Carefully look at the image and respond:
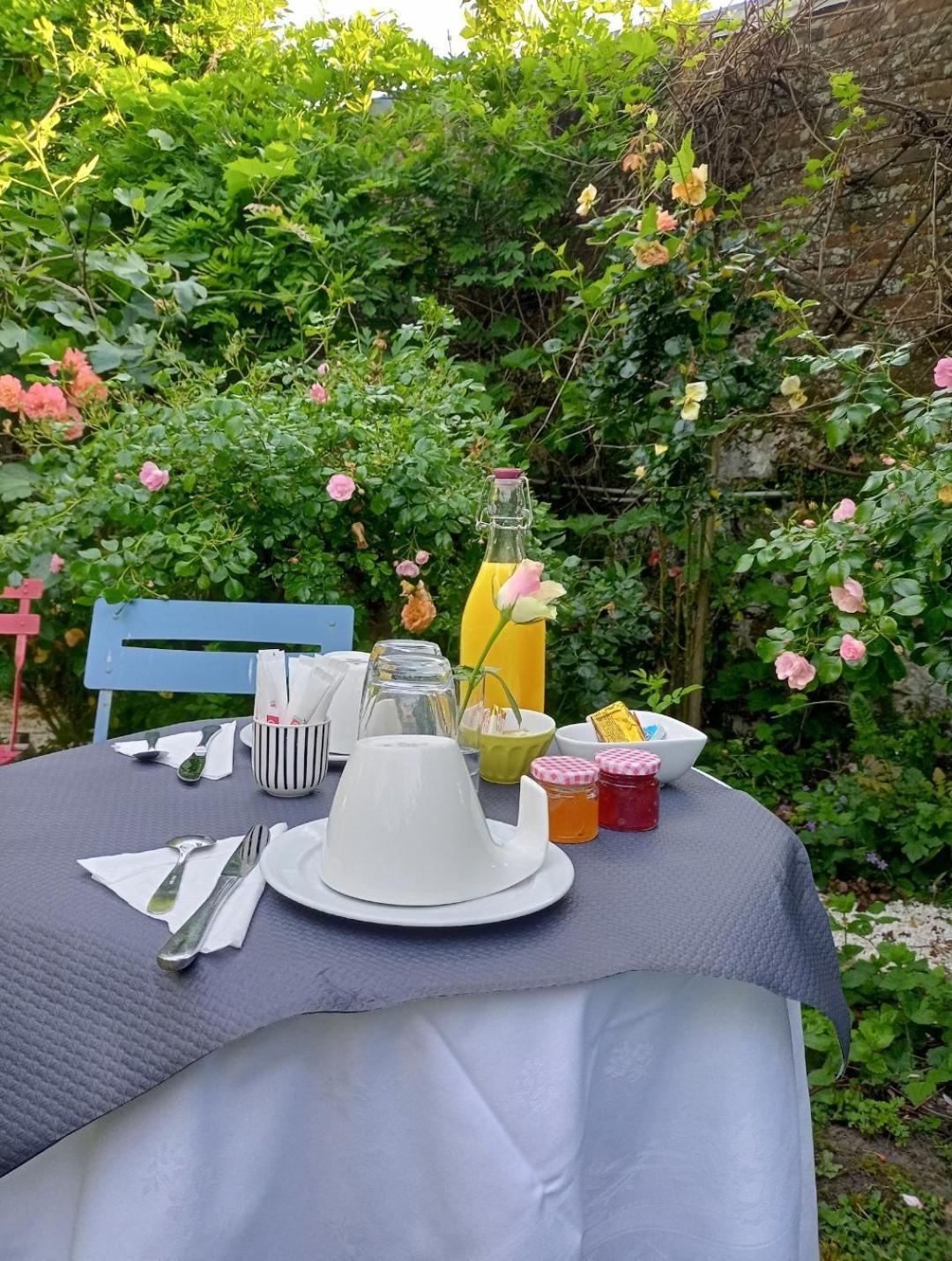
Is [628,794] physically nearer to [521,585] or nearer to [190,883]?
[521,585]

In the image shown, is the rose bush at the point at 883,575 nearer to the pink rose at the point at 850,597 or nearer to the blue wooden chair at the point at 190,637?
the pink rose at the point at 850,597

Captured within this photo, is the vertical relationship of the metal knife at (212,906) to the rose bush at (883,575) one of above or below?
below

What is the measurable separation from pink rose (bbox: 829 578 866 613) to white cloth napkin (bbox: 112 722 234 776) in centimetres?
98

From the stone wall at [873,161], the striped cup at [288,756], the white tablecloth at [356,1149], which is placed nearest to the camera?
the white tablecloth at [356,1149]

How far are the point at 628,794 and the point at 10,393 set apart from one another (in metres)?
1.99

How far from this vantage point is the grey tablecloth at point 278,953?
1.85 ft

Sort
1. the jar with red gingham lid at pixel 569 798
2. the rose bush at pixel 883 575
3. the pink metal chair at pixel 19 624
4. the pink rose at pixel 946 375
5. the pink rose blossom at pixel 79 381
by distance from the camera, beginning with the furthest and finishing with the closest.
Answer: the pink rose blossom at pixel 79 381, the pink metal chair at pixel 19 624, the pink rose at pixel 946 375, the rose bush at pixel 883 575, the jar with red gingham lid at pixel 569 798

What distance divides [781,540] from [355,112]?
265 cm

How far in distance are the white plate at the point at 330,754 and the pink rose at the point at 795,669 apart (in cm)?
86

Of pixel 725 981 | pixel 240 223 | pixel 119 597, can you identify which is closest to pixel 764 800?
pixel 119 597

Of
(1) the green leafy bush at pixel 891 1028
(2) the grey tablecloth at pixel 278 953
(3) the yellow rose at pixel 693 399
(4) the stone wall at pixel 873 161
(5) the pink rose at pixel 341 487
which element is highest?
(4) the stone wall at pixel 873 161

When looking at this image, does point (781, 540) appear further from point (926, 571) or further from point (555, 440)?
point (555, 440)

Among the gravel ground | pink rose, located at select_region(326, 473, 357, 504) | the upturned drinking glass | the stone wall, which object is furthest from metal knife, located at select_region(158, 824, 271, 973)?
the stone wall

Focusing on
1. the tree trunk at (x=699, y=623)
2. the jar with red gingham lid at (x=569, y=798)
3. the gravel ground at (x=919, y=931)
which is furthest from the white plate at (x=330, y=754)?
the tree trunk at (x=699, y=623)
